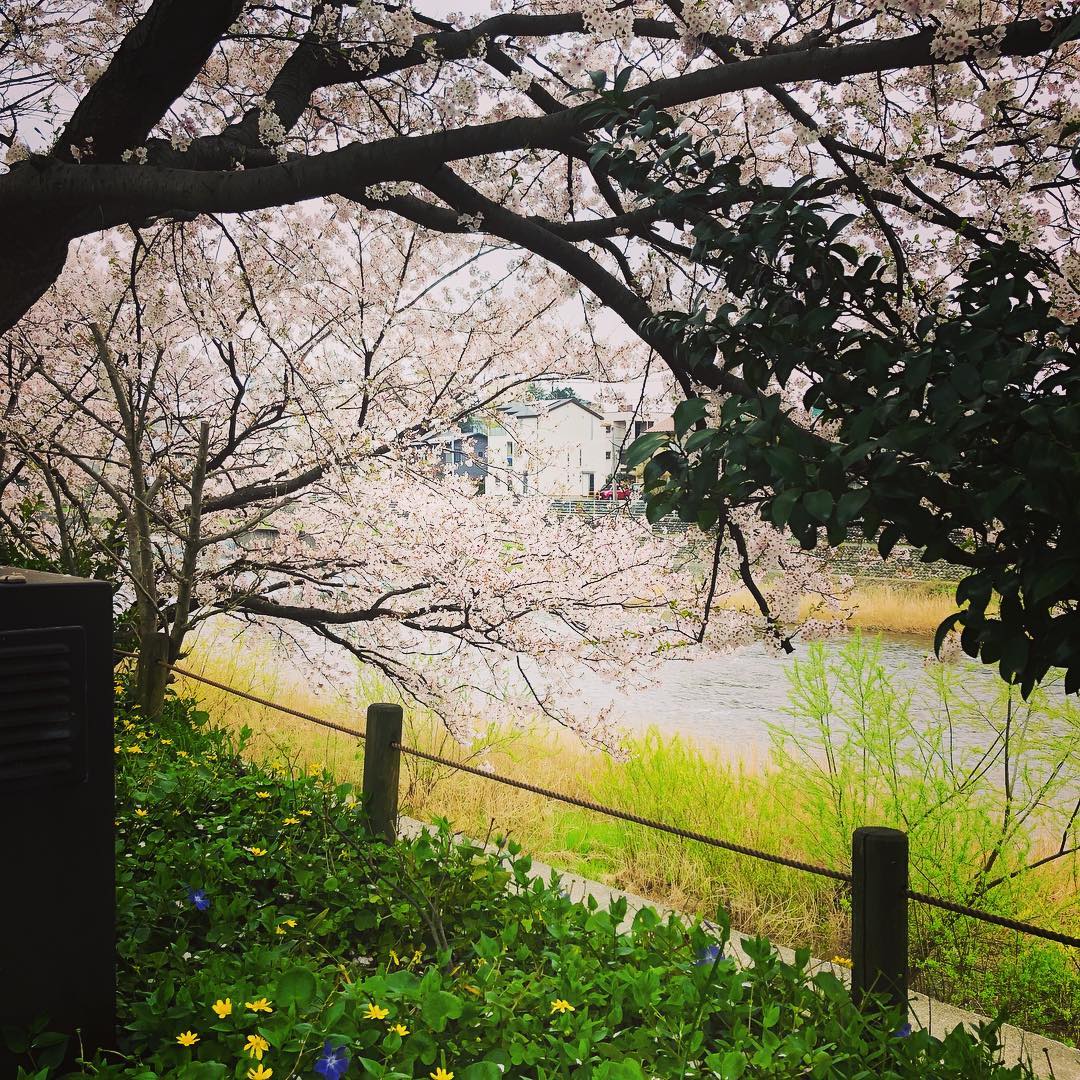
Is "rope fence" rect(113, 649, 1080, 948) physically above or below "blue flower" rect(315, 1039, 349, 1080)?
above

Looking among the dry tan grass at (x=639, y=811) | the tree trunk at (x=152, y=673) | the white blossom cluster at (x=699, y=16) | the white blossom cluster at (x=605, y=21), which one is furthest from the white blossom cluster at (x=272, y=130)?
the dry tan grass at (x=639, y=811)

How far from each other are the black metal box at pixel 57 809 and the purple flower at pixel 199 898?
429mm

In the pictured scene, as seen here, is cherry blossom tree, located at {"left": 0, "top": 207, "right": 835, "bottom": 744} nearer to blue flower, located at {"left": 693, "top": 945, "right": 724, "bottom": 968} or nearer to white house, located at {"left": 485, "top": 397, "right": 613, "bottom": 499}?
white house, located at {"left": 485, "top": 397, "right": 613, "bottom": 499}

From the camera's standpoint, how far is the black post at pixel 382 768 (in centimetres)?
301

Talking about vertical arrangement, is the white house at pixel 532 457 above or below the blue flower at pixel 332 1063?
above

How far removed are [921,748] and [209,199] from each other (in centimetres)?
361

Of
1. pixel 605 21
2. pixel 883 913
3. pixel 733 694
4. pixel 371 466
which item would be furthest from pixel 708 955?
pixel 733 694

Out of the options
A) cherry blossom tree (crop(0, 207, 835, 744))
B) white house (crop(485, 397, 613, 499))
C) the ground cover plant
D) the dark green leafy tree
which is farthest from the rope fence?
white house (crop(485, 397, 613, 499))

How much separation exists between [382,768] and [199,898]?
0.94 m

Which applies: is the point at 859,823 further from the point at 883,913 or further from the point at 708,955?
the point at 708,955

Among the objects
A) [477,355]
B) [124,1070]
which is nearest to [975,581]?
[124,1070]

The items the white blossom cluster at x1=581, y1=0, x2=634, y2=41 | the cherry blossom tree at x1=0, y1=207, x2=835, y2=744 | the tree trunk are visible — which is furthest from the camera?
the cherry blossom tree at x1=0, y1=207, x2=835, y2=744

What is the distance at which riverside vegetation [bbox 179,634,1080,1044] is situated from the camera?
3779 millimetres

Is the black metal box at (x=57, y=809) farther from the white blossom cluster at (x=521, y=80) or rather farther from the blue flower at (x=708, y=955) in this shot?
the white blossom cluster at (x=521, y=80)
